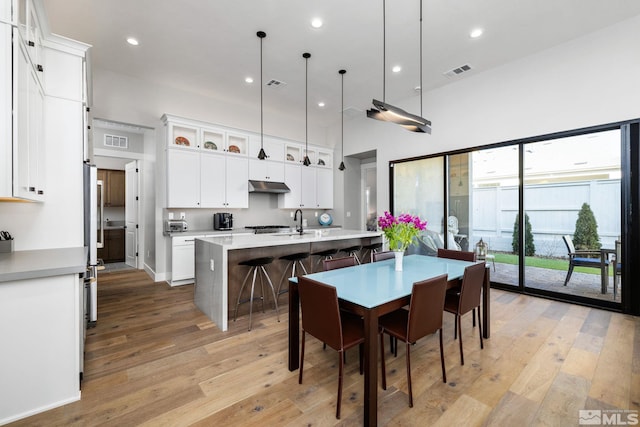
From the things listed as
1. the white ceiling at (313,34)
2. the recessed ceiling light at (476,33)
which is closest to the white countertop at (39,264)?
the white ceiling at (313,34)

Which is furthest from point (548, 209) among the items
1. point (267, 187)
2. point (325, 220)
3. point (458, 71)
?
point (267, 187)

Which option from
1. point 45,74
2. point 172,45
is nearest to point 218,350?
point 45,74

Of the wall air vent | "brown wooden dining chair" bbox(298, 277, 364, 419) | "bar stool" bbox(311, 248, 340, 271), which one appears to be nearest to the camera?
"brown wooden dining chair" bbox(298, 277, 364, 419)

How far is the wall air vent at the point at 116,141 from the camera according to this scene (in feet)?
17.1

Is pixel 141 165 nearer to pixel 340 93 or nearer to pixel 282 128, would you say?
pixel 282 128

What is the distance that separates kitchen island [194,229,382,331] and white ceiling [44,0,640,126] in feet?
8.51

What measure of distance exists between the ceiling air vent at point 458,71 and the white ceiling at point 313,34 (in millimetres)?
90

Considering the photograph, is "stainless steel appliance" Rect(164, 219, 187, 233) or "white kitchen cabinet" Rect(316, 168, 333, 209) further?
"white kitchen cabinet" Rect(316, 168, 333, 209)

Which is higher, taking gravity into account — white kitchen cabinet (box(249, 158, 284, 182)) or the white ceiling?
the white ceiling

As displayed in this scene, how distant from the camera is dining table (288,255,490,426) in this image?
5.18ft

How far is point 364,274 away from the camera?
2355 millimetres

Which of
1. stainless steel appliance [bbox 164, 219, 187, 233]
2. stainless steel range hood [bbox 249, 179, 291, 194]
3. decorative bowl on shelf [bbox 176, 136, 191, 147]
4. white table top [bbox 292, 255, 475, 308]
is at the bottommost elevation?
white table top [bbox 292, 255, 475, 308]

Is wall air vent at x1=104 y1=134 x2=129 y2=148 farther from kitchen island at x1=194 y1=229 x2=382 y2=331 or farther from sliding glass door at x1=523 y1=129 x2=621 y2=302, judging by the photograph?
sliding glass door at x1=523 y1=129 x2=621 y2=302

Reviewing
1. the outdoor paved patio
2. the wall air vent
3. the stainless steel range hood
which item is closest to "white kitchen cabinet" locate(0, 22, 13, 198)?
the stainless steel range hood
